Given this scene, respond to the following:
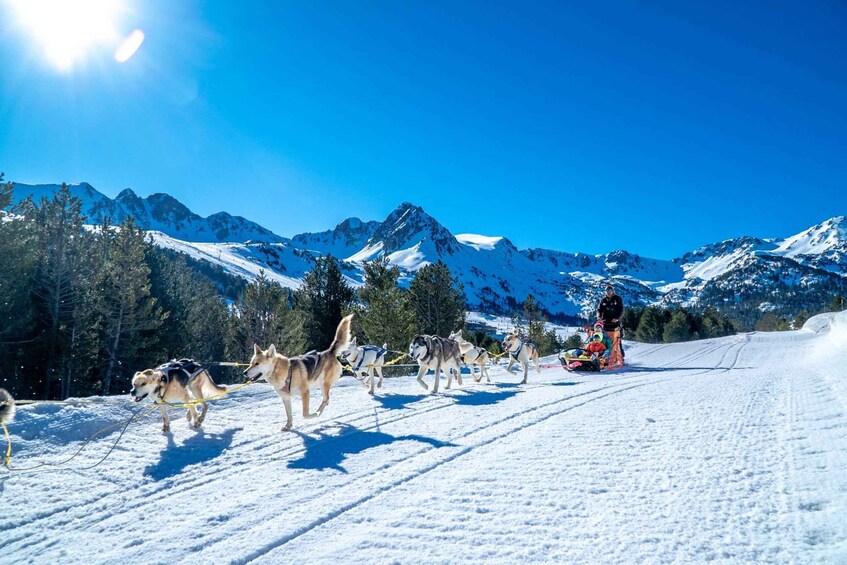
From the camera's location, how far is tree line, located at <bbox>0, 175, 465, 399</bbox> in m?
18.8

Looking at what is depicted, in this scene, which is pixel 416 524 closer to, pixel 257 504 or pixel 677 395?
pixel 257 504

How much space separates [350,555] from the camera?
3.00m

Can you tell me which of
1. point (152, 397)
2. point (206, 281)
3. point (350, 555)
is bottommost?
point (350, 555)

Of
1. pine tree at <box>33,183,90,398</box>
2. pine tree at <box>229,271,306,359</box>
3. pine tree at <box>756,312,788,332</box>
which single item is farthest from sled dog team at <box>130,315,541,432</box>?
pine tree at <box>756,312,788,332</box>

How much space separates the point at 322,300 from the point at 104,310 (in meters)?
12.6

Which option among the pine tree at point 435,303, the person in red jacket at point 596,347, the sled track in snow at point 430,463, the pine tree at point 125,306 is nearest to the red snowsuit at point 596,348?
the person in red jacket at point 596,347

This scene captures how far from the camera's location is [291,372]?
23.0 feet

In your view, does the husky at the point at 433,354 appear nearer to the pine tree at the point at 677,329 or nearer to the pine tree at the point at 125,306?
the pine tree at the point at 125,306

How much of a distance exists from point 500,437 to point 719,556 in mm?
3001

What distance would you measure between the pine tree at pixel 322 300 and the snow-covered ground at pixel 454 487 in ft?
76.1

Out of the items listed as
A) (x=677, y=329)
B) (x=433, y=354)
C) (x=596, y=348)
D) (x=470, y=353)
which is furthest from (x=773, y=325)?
(x=433, y=354)

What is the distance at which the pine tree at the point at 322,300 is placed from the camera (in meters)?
30.1

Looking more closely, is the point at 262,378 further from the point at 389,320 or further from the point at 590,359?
the point at 389,320

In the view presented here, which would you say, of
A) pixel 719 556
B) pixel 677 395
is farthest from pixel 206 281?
pixel 719 556
